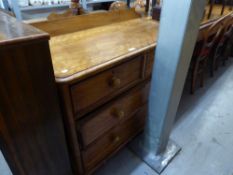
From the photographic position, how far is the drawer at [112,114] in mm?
885

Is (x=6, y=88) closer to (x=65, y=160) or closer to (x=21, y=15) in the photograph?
(x=65, y=160)

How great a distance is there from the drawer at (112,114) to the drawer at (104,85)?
64 mm

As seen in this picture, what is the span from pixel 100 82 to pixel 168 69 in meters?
0.35

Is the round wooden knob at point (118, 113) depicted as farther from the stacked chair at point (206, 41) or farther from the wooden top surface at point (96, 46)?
the stacked chair at point (206, 41)

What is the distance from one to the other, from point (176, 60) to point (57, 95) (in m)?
0.55

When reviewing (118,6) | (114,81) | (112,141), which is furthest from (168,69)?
(118,6)

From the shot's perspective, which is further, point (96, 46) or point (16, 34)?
point (96, 46)

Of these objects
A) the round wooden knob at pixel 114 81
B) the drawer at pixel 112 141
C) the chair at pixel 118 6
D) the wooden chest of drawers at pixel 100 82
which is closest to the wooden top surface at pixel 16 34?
the wooden chest of drawers at pixel 100 82

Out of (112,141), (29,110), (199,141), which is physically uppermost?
(29,110)

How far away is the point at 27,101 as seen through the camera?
0.57 meters

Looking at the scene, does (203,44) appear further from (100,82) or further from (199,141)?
(100,82)

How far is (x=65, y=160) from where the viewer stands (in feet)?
2.78

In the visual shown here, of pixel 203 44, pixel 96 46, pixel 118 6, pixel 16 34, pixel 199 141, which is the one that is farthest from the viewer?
pixel 203 44

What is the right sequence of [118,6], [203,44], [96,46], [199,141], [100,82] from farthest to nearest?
[203,44], [199,141], [118,6], [96,46], [100,82]
